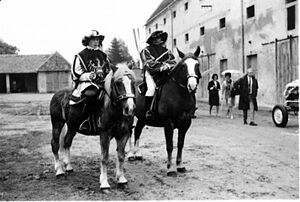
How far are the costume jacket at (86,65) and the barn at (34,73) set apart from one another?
140 feet

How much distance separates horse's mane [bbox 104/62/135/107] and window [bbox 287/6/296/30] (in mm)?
14128

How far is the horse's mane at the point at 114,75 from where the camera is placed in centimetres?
482

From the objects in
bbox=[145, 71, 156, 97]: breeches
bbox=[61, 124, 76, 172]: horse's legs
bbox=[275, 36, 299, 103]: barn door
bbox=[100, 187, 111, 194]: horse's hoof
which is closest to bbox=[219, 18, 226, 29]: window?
bbox=[275, 36, 299, 103]: barn door

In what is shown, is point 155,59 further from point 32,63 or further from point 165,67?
point 32,63

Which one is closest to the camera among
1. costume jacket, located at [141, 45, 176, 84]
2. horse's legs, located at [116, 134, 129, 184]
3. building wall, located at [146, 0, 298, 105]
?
horse's legs, located at [116, 134, 129, 184]

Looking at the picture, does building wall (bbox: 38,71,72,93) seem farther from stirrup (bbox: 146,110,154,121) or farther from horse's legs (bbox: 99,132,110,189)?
horse's legs (bbox: 99,132,110,189)

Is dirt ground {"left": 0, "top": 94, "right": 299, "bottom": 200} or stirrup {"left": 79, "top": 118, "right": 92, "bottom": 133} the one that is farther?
stirrup {"left": 79, "top": 118, "right": 92, "bottom": 133}

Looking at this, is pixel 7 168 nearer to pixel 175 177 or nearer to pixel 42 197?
pixel 42 197

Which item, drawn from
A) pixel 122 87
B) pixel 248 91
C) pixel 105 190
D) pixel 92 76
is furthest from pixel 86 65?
pixel 248 91

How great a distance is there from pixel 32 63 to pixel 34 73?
179cm

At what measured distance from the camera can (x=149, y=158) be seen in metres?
7.11

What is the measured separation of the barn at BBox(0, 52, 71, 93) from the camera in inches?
1868

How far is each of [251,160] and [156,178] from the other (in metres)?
2.26

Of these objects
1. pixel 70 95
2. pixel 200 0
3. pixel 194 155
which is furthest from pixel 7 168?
pixel 200 0
